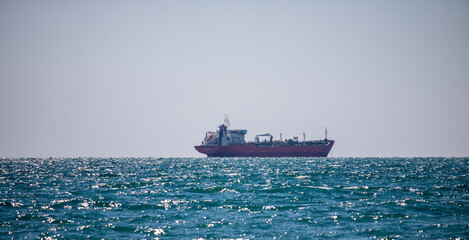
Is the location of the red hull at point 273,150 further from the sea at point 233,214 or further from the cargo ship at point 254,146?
the sea at point 233,214

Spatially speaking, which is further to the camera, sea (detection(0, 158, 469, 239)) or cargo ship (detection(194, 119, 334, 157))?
cargo ship (detection(194, 119, 334, 157))

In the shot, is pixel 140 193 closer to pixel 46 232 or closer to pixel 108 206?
pixel 108 206

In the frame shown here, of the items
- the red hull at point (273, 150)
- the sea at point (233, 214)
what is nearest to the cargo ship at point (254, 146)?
the red hull at point (273, 150)

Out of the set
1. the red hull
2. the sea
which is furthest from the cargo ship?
the sea

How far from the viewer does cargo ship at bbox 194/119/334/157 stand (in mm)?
133500

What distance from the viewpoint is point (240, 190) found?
33125mm

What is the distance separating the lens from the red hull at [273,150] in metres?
133

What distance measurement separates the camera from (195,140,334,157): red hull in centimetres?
13288

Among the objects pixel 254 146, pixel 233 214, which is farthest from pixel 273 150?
pixel 233 214

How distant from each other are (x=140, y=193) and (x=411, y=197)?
18806mm

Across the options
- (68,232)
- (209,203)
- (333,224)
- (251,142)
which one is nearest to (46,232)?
(68,232)

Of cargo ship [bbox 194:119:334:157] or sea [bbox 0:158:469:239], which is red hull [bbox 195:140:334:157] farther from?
sea [bbox 0:158:469:239]

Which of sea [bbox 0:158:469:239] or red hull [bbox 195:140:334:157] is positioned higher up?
red hull [bbox 195:140:334:157]

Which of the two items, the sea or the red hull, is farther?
the red hull
